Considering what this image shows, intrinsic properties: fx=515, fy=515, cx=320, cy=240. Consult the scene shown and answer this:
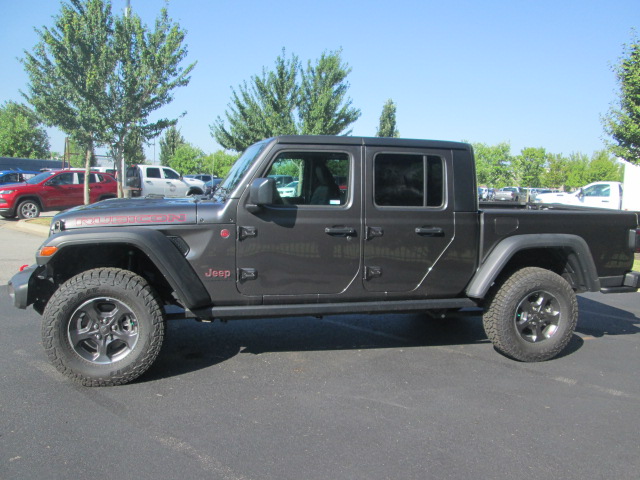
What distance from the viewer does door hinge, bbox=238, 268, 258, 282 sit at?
408 cm

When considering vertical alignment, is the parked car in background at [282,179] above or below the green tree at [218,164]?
below

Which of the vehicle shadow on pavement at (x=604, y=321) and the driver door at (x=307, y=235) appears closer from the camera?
the driver door at (x=307, y=235)

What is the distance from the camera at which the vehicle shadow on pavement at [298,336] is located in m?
4.63

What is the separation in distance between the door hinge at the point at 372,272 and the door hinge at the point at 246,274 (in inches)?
36.0

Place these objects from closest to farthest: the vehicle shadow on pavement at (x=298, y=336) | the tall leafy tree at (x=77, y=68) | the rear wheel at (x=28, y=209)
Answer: the vehicle shadow on pavement at (x=298, y=336) < the tall leafy tree at (x=77, y=68) < the rear wheel at (x=28, y=209)

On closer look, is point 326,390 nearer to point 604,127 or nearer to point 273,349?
point 273,349

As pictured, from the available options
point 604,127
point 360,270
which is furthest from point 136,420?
point 604,127

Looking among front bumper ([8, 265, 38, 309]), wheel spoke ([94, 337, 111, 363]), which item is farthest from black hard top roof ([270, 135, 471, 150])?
front bumper ([8, 265, 38, 309])

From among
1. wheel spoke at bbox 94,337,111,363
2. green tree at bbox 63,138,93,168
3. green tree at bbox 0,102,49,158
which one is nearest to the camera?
wheel spoke at bbox 94,337,111,363

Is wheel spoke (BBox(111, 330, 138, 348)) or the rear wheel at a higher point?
the rear wheel

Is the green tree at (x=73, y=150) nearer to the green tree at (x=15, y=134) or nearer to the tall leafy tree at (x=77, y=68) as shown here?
the tall leafy tree at (x=77, y=68)

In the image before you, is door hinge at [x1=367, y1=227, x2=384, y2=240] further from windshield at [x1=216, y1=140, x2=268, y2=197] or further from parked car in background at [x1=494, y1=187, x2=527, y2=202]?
parked car in background at [x1=494, y1=187, x2=527, y2=202]

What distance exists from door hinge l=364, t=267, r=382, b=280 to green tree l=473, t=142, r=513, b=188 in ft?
183

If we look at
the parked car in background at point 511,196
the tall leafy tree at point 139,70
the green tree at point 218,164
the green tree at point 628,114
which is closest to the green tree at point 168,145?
the green tree at point 218,164
